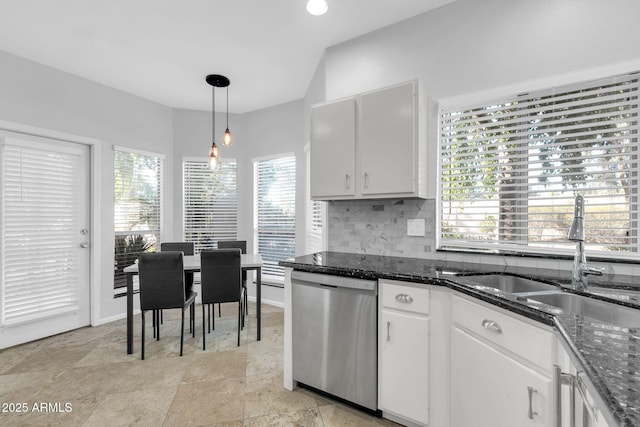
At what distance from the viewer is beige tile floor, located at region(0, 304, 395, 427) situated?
185cm

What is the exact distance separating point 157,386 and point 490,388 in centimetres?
223

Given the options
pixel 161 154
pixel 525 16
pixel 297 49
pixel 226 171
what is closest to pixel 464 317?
pixel 525 16

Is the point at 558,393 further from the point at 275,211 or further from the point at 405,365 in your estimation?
the point at 275,211

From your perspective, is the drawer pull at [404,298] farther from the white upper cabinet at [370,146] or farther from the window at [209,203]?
the window at [209,203]

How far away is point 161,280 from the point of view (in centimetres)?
264

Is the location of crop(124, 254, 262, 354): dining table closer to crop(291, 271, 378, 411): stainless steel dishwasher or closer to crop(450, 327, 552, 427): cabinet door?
crop(291, 271, 378, 411): stainless steel dishwasher

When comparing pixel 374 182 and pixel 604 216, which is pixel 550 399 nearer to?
pixel 604 216

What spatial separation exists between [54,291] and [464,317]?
13.1 ft

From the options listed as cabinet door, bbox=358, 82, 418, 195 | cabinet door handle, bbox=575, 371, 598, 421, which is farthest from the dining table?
cabinet door handle, bbox=575, 371, 598, 421

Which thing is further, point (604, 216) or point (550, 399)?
point (604, 216)

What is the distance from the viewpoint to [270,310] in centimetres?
396

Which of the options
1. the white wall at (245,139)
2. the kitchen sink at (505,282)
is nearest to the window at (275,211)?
the white wall at (245,139)

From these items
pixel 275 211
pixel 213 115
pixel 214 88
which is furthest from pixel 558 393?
pixel 213 115

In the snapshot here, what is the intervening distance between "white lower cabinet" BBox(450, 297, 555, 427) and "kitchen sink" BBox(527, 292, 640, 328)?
0.49ft
